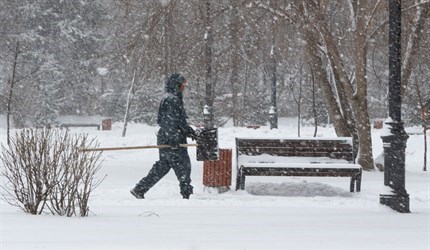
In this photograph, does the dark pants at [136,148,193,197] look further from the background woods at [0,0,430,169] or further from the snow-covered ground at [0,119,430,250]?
the background woods at [0,0,430,169]

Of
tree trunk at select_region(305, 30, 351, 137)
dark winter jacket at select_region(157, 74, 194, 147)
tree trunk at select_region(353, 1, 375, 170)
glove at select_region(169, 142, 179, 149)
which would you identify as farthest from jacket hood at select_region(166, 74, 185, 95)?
tree trunk at select_region(305, 30, 351, 137)

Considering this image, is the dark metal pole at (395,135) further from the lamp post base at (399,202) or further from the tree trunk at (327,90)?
the tree trunk at (327,90)

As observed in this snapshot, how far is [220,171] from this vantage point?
10.0 metres

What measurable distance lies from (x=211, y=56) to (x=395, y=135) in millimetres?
5478

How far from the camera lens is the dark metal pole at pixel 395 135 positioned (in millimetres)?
7594

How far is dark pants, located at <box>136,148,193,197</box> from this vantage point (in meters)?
8.71

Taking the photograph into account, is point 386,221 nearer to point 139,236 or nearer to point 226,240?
point 226,240

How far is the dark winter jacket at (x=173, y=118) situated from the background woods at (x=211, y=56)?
1.76 m

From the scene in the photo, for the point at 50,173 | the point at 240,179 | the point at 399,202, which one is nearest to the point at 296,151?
the point at 240,179

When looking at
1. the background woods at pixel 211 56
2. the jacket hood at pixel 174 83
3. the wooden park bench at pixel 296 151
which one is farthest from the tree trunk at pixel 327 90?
the jacket hood at pixel 174 83

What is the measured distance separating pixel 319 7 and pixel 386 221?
7.06 metres

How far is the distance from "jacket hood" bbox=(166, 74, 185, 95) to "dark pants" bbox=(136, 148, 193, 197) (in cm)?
84

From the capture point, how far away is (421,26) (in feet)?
42.8

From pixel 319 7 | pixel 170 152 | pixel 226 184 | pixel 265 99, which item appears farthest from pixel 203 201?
pixel 265 99
